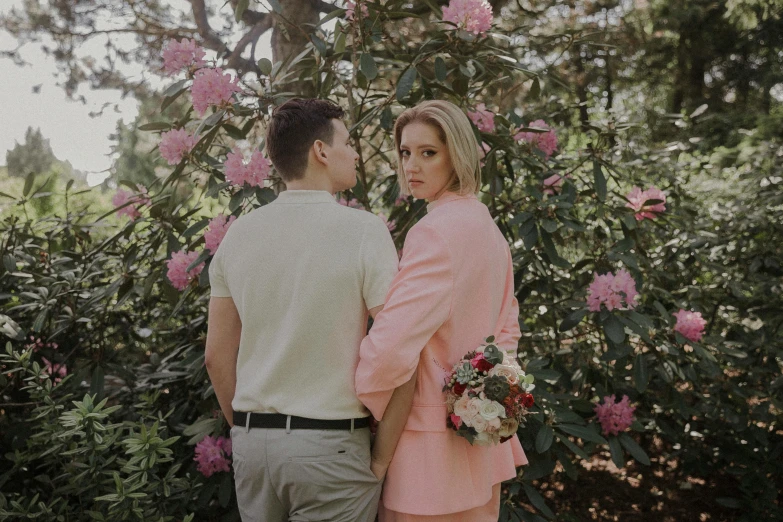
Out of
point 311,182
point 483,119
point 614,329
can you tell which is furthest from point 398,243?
point 311,182

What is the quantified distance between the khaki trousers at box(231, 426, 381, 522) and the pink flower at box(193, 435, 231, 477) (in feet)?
2.79

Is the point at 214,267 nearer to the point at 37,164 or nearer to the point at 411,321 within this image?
the point at 411,321

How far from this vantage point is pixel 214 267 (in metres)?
1.69

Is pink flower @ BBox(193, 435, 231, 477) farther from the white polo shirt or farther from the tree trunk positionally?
the tree trunk

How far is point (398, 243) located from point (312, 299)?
4.40 feet

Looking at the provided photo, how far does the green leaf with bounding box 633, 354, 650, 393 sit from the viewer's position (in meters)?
2.55

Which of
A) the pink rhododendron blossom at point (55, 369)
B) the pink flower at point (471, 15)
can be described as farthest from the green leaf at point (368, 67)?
the pink rhododendron blossom at point (55, 369)

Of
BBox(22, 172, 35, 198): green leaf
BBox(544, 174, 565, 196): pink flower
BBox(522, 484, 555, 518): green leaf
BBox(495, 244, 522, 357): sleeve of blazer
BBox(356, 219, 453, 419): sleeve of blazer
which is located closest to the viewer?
BBox(356, 219, 453, 419): sleeve of blazer

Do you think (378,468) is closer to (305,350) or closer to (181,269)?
(305,350)

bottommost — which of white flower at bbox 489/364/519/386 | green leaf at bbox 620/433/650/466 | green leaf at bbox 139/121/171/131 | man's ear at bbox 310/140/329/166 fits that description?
green leaf at bbox 620/433/650/466

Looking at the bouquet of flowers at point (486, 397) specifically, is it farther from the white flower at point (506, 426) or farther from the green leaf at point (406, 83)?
the green leaf at point (406, 83)

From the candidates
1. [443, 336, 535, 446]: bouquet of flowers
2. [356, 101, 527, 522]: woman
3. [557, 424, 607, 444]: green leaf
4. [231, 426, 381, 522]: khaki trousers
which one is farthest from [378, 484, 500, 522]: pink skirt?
[557, 424, 607, 444]: green leaf

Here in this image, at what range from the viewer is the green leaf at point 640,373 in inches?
100

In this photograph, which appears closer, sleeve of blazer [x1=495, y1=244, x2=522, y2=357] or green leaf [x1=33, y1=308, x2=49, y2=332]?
sleeve of blazer [x1=495, y1=244, x2=522, y2=357]
